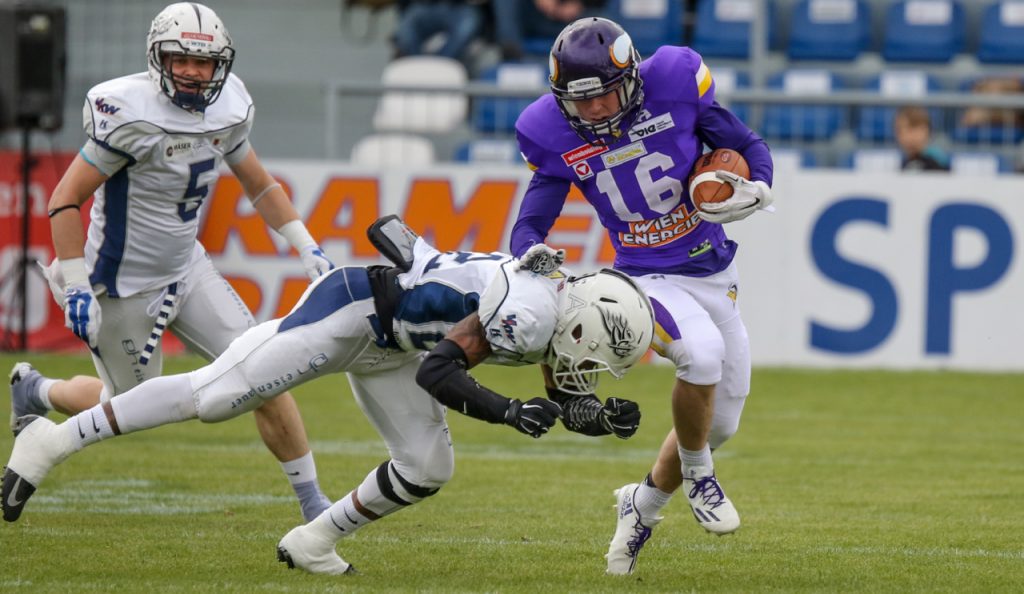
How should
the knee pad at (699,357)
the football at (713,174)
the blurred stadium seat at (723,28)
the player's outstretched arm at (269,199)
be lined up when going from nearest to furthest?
the knee pad at (699,357) → the football at (713,174) → the player's outstretched arm at (269,199) → the blurred stadium seat at (723,28)

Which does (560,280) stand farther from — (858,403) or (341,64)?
(341,64)

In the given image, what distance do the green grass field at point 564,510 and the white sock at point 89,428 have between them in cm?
41

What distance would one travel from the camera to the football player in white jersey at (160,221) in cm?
580

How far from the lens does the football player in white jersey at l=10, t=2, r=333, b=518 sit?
580 cm

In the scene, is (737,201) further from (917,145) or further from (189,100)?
(917,145)

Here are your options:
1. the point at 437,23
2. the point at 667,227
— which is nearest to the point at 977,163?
the point at 437,23

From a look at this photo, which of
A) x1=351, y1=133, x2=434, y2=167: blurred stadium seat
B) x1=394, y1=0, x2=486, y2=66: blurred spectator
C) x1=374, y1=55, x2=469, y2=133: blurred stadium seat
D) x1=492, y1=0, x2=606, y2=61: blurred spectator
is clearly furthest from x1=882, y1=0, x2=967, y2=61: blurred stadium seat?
x1=351, y1=133, x2=434, y2=167: blurred stadium seat

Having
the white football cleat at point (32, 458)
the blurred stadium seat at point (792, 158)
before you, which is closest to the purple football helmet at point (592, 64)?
the white football cleat at point (32, 458)

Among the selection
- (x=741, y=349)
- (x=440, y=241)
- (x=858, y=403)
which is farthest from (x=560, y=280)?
(x=440, y=241)

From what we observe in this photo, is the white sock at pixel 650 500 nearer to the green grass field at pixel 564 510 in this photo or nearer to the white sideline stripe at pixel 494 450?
the green grass field at pixel 564 510

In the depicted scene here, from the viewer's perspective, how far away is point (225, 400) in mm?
4883

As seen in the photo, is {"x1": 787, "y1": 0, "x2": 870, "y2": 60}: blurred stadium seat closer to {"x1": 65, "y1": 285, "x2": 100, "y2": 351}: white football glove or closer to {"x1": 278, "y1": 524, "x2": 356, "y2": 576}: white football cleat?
{"x1": 65, "y1": 285, "x2": 100, "y2": 351}: white football glove

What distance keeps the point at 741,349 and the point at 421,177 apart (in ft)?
22.4

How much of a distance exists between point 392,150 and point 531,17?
2928 millimetres
